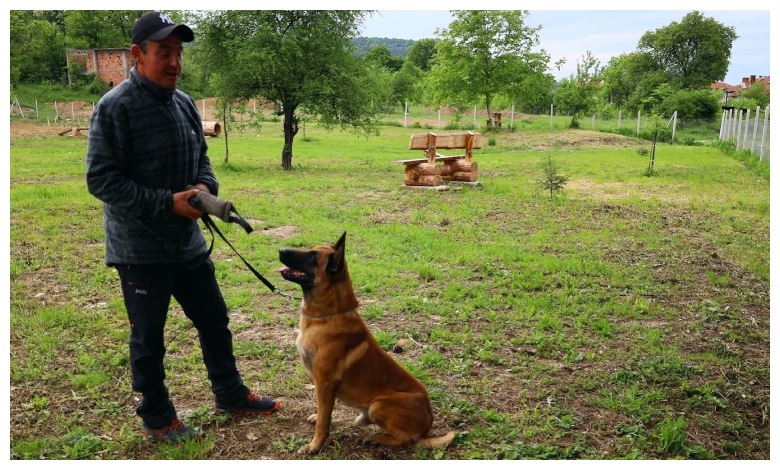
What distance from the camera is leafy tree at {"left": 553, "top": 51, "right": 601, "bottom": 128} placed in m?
40.5

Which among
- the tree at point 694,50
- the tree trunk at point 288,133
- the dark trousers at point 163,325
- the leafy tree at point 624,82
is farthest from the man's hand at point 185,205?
the tree at point 694,50

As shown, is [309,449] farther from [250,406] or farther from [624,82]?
[624,82]

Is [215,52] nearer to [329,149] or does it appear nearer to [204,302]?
[329,149]

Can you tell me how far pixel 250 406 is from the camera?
12.8ft

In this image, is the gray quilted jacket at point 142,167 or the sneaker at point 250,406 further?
the sneaker at point 250,406

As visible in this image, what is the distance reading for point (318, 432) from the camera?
137 inches

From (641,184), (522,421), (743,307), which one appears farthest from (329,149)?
(522,421)

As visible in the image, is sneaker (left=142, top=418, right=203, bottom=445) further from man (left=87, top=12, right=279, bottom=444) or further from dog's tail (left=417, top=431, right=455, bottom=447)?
dog's tail (left=417, top=431, right=455, bottom=447)

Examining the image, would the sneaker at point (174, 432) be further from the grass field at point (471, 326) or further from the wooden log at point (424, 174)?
the wooden log at point (424, 174)

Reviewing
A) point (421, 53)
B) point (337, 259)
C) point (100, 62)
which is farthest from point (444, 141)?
point (421, 53)

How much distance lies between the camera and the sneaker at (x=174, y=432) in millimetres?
3500

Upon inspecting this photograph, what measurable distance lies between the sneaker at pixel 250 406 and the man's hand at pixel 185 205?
136cm

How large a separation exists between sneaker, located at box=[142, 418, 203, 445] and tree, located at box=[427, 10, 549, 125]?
34.6 metres

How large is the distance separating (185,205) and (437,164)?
1147 centimetres
